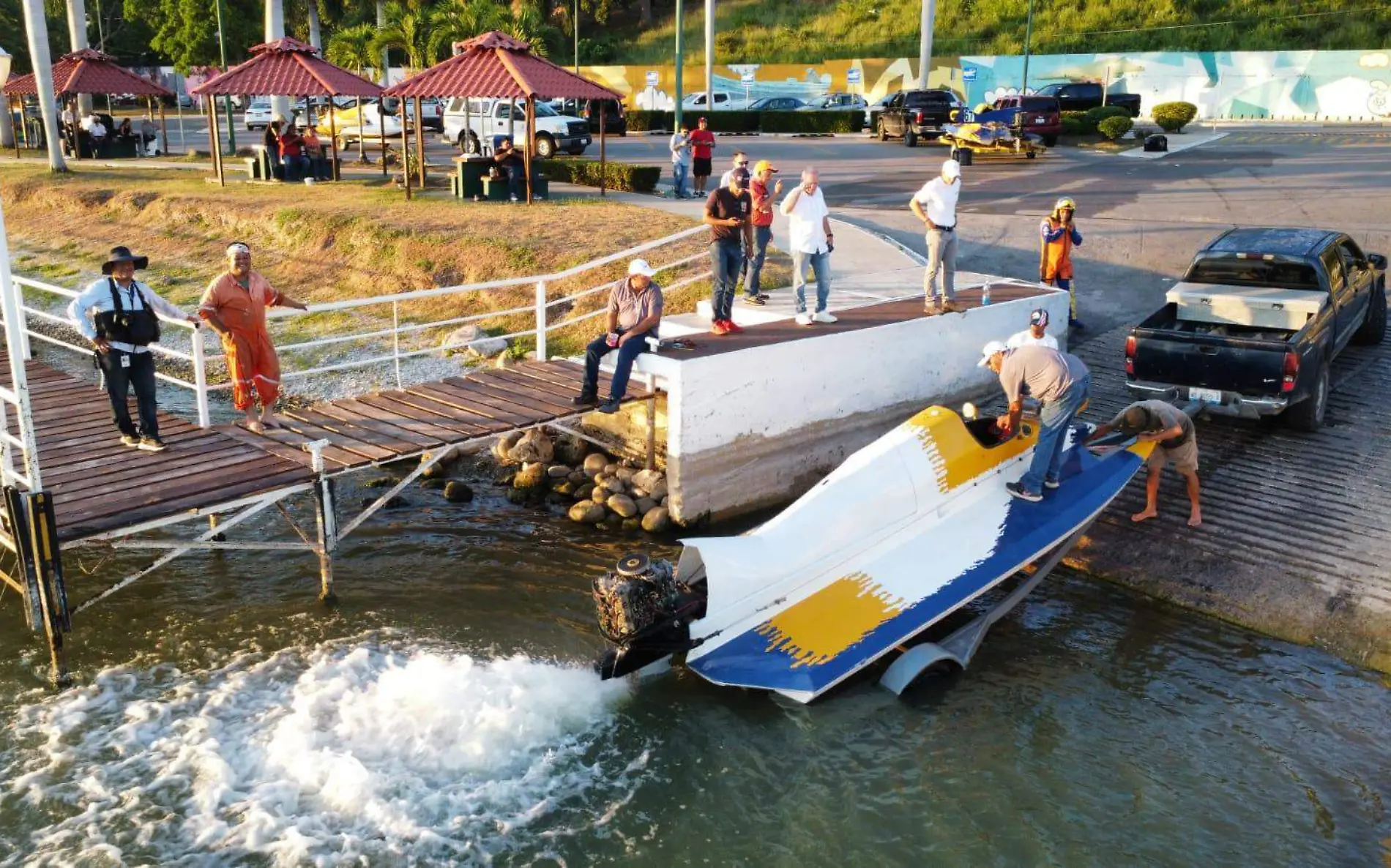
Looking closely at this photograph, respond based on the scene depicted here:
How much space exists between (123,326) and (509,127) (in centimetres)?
2598

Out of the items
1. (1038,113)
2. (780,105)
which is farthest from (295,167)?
(780,105)

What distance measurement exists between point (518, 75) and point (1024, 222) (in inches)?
393

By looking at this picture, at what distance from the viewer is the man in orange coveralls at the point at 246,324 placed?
9.62 m

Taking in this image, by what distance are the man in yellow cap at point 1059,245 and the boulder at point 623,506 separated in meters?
7.29

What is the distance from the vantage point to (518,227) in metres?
20.0

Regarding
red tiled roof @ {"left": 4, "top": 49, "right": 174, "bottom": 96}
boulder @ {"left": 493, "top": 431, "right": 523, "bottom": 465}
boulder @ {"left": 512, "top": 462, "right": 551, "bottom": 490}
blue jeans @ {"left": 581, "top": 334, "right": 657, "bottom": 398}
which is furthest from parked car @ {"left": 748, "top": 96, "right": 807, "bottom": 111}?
blue jeans @ {"left": 581, "top": 334, "right": 657, "bottom": 398}

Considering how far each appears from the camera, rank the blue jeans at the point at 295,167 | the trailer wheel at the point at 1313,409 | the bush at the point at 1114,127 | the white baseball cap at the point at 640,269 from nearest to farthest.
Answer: the white baseball cap at the point at 640,269 < the trailer wheel at the point at 1313,409 < the blue jeans at the point at 295,167 < the bush at the point at 1114,127

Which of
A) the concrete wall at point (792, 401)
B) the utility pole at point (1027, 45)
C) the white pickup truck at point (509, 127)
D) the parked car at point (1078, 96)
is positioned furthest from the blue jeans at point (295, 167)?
the parked car at point (1078, 96)

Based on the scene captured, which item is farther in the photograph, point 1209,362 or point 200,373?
point 1209,362

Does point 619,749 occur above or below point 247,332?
below

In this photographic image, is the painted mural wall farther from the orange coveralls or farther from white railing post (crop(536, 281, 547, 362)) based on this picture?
the orange coveralls

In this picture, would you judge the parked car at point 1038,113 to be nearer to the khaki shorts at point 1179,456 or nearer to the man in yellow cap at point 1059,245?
the man in yellow cap at point 1059,245

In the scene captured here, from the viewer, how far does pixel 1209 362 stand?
1203cm

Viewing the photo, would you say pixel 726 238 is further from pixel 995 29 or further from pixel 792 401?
pixel 995 29
